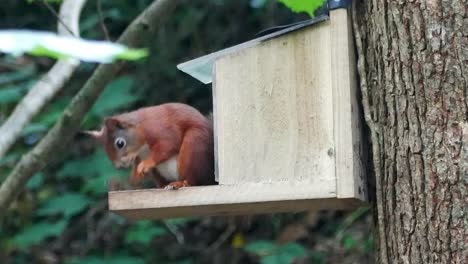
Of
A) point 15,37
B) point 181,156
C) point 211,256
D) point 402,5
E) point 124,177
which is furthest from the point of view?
point 211,256

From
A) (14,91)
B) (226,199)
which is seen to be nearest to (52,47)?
(226,199)

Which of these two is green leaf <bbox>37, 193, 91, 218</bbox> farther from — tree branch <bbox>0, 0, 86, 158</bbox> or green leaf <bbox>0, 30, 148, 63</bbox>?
green leaf <bbox>0, 30, 148, 63</bbox>

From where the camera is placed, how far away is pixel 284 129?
86.1 inches

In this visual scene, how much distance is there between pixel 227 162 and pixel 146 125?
0.96 ft

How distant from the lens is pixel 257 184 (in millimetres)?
2141

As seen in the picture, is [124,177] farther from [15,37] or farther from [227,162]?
[15,37]

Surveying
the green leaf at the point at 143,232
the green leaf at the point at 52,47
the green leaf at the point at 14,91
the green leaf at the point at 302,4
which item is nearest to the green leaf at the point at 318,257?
the green leaf at the point at 143,232

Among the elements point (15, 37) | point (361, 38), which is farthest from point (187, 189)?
point (15, 37)

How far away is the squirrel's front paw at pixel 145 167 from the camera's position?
2.41 m

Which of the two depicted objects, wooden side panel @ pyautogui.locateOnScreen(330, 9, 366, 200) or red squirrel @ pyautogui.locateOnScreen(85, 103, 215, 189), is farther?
red squirrel @ pyautogui.locateOnScreen(85, 103, 215, 189)

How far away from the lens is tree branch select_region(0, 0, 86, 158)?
10.5ft

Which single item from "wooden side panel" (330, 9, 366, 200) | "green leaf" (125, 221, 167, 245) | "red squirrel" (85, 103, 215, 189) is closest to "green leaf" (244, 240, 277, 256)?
"green leaf" (125, 221, 167, 245)

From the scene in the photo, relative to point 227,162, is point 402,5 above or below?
above

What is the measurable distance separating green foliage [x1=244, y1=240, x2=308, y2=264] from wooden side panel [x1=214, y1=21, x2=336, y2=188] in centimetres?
197
